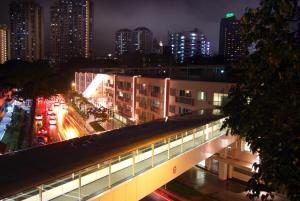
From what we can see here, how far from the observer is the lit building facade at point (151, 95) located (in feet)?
75.8

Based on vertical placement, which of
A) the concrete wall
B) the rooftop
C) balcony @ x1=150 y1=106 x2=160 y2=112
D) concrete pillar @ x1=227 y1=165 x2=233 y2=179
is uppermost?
the rooftop

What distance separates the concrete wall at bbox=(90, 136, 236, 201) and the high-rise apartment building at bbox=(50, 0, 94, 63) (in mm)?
107990

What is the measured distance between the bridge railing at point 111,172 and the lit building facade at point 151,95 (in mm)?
10101

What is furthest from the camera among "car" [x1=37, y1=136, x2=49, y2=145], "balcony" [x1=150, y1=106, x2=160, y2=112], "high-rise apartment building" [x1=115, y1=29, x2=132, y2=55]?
"high-rise apartment building" [x1=115, y1=29, x2=132, y2=55]

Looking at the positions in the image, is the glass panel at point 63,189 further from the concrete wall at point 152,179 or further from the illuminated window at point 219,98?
the illuminated window at point 219,98

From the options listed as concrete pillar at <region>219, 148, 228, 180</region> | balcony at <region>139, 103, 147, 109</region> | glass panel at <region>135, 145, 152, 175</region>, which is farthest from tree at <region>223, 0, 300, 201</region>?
balcony at <region>139, 103, 147, 109</region>

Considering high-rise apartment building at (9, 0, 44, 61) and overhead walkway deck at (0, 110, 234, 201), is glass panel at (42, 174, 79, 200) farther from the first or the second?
high-rise apartment building at (9, 0, 44, 61)

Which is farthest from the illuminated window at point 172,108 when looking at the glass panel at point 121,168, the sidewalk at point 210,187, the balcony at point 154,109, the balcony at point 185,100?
the glass panel at point 121,168

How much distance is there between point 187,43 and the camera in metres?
124

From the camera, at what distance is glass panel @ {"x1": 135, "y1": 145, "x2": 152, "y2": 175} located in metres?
9.46

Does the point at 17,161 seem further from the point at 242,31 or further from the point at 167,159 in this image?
the point at 242,31

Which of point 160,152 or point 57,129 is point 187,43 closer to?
point 57,129

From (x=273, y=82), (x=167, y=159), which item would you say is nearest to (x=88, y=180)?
(x=167, y=159)

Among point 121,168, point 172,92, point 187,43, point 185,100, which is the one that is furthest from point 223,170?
point 187,43
